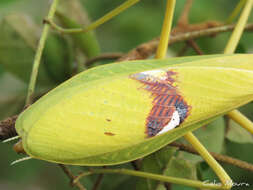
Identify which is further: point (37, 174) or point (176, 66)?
point (37, 174)

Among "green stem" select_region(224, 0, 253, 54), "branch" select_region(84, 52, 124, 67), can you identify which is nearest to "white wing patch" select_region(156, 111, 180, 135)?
"green stem" select_region(224, 0, 253, 54)

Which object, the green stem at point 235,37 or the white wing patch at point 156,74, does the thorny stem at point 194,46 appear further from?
the white wing patch at point 156,74

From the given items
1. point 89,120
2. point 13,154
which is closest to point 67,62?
point 13,154

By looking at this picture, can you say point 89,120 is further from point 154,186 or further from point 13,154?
point 13,154

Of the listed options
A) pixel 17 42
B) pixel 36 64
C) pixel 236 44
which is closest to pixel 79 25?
pixel 17 42

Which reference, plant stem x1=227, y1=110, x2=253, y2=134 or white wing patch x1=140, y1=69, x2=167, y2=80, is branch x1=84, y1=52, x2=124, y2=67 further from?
white wing patch x1=140, y1=69, x2=167, y2=80

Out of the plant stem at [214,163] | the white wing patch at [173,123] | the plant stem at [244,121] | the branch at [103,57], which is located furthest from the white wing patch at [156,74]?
the branch at [103,57]

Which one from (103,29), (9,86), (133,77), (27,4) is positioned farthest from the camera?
(103,29)
